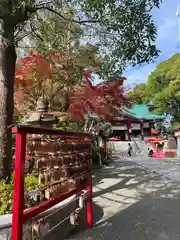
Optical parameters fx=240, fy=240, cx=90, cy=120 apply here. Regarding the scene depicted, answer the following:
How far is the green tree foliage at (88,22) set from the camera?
129 inches

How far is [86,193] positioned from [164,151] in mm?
13563

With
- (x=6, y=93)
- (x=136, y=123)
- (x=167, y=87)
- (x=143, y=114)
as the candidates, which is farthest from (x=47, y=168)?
(x=136, y=123)

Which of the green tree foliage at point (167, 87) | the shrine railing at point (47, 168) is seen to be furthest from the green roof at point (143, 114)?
the shrine railing at point (47, 168)

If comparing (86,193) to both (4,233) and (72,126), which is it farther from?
(72,126)

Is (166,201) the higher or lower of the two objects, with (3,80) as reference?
lower

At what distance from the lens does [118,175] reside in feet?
25.3

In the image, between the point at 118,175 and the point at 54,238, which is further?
the point at 118,175

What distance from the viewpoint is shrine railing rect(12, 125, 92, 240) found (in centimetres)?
201

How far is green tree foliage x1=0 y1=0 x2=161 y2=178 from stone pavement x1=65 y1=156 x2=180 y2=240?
1609 mm

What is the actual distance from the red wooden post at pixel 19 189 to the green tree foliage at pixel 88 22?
141 centimetres

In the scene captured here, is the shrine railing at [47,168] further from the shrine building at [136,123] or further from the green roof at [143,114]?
the green roof at [143,114]

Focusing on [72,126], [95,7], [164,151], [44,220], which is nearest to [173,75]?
[164,151]

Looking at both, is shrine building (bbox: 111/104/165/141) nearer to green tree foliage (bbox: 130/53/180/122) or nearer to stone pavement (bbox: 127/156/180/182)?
green tree foliage (bbox: 130/53/180/122)

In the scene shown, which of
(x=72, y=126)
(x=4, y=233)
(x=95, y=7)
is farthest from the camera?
(x=72, y=126)
